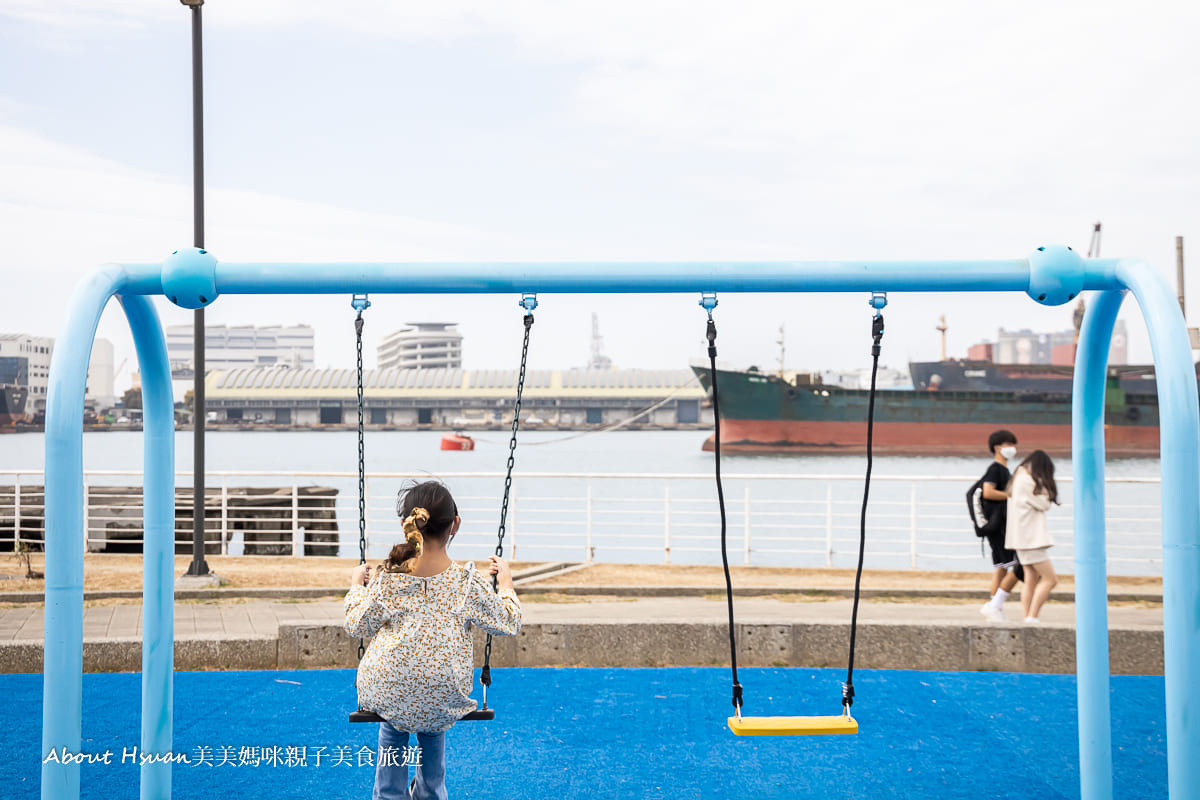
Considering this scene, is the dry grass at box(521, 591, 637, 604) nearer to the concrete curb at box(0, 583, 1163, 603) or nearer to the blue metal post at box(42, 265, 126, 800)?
the concrete curb at box(0, 583, 1163, 603)

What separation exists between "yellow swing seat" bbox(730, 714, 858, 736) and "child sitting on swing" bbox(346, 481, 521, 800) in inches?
40.7

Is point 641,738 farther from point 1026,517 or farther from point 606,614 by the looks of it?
point 1026,517

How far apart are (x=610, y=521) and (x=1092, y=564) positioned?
16.1 meters

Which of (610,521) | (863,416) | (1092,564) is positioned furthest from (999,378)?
(1092,564)

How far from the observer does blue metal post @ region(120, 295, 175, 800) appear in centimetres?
344

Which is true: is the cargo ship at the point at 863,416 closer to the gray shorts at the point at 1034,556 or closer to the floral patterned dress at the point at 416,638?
the gray shorts at the point at 1034,556

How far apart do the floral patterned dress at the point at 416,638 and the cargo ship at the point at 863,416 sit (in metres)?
47.3

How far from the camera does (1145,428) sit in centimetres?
5694

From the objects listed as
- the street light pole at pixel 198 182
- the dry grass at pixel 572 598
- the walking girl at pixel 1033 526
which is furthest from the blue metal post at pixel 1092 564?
the street light pole at pixel 198 182

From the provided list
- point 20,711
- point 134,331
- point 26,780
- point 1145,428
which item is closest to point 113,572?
point 20,711

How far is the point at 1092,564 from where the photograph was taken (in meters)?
3.58

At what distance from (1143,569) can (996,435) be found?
26.4 metres

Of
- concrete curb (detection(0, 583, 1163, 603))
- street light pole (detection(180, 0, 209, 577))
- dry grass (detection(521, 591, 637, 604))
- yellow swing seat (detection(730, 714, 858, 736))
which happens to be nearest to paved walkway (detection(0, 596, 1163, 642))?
dry grass (detection(521, 591, 637, 604))

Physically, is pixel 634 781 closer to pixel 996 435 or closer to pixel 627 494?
pixel 996 435
